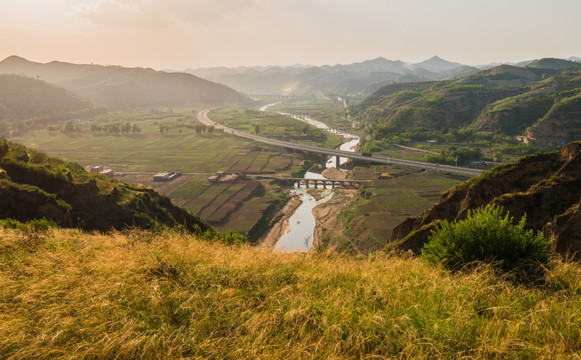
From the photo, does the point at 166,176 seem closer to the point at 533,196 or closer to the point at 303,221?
the point at 303,221

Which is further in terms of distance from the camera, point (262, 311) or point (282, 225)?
point (282, 225)

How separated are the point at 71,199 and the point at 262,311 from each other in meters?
42.5

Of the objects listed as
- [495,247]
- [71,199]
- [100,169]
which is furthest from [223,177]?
[495,247]

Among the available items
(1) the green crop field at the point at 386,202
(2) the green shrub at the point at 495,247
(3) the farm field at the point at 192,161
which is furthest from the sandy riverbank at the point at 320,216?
(2) the green shrub at the point at 495,247

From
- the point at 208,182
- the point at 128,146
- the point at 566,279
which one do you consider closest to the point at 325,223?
the point at 208,182

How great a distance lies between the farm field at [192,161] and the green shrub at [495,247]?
65.0 metres

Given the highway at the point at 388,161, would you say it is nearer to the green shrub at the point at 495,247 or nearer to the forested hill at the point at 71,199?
the forested hill at the point at 71,199

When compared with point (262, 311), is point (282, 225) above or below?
below

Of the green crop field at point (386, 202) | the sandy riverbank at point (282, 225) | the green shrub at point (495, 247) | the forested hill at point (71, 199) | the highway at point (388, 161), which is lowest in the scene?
the sandy riverbank at point (282, 225)

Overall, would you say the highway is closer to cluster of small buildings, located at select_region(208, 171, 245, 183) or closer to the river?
the river

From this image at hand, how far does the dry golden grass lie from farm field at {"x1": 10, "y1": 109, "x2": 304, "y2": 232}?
65.3m

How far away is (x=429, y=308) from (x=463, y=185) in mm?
31955

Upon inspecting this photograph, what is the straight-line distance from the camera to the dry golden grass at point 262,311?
6.32 meters

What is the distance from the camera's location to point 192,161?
13388cm
